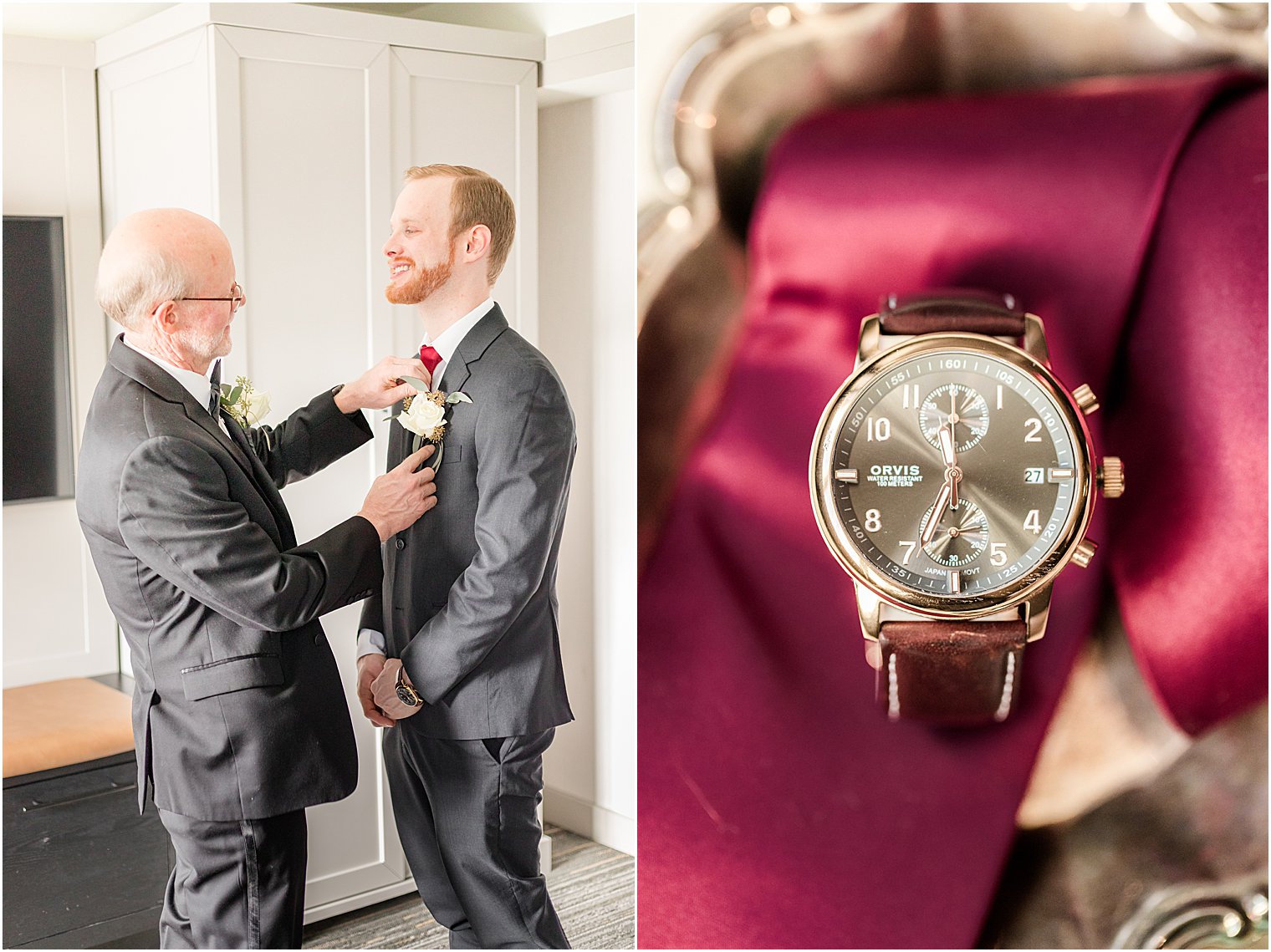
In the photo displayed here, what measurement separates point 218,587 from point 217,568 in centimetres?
2

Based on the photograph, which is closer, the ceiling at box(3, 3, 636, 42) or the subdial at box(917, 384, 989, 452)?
the subdial at box(917, 384, 989, 452)

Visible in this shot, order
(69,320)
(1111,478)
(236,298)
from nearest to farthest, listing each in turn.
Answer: (1111,478) < (236,298) < (69,320)

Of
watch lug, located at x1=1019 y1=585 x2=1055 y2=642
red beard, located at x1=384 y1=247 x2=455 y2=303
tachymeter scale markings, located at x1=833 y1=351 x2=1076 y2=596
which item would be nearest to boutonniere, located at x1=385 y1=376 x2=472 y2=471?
red beard, located at x1=384 y1=247 x2=455 y2=303

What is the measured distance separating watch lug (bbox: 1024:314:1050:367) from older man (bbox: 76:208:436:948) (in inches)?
28.0

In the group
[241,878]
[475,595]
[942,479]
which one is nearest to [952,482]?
[942,479]

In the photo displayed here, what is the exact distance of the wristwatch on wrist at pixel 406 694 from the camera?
50.9 inches

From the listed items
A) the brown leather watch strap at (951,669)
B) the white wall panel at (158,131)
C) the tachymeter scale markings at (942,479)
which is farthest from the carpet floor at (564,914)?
the white wall panel at (158,131)

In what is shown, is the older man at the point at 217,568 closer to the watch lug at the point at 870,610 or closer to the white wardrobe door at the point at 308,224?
the white wardrobe door at the point at 308,224

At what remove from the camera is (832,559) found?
131 centimetres

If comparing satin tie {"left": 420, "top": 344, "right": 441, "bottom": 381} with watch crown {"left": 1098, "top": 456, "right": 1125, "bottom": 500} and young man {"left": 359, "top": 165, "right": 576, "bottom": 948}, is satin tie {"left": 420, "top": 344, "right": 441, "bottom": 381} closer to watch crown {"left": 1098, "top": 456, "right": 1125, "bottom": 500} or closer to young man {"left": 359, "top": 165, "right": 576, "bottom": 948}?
young man {"left": 359, "top": 165, "right": 576, "bottom": 948}

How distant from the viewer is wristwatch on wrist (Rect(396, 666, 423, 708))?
129 cm

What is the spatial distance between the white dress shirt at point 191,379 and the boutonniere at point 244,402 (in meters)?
0.02

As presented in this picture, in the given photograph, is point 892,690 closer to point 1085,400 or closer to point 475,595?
point 1085,400

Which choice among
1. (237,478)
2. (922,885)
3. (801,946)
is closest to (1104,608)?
(922,885)
